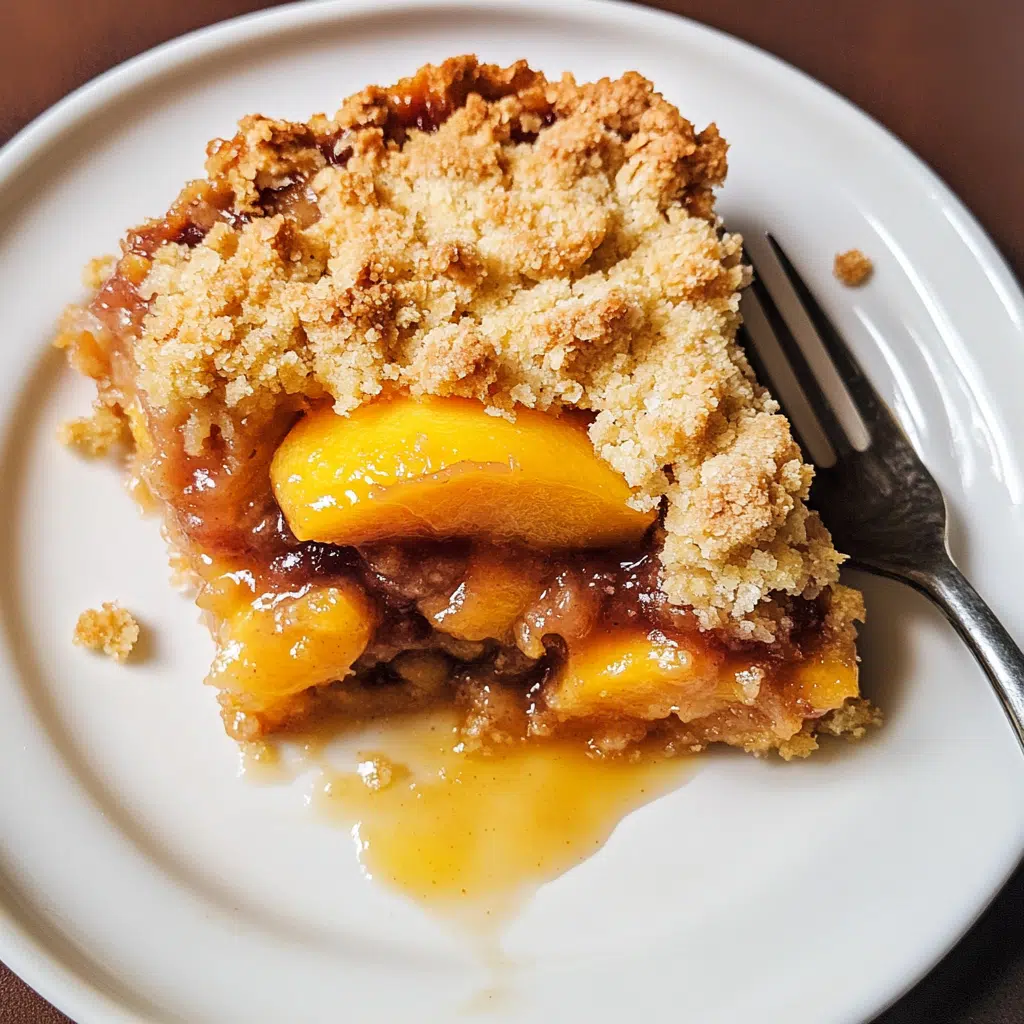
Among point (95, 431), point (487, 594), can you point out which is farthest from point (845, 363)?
point (95, 431)

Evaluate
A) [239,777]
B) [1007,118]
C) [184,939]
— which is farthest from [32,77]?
[1007,118]

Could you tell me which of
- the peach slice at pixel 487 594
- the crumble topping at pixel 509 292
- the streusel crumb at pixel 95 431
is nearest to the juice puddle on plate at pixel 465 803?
the peach slice at pixel 487 594

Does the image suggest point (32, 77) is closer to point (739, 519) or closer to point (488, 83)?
point (488, 83)

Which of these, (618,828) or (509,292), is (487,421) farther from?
(618,828)

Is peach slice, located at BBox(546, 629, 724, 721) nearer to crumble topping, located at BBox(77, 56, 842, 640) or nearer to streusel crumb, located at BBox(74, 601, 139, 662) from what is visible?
crumble topping, located at BBox(77, 56, 842, 640)

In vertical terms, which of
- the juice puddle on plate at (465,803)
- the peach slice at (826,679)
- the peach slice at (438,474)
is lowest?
the juice puddle on plate at (465,803)

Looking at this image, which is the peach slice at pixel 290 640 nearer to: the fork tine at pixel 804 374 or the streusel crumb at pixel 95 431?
the streusel crumb at pixel 95 431
